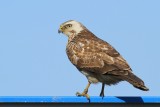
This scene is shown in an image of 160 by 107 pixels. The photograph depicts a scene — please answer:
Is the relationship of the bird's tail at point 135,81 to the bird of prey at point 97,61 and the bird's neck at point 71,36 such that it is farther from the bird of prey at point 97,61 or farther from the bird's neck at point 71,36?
the bird's neck at point 71,36

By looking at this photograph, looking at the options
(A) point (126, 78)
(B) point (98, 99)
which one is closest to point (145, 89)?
(A) point (126, 78)

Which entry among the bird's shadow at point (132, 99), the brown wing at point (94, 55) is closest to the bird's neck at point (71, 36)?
the brown wing at point (94, 55)

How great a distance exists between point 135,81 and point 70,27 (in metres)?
3.66

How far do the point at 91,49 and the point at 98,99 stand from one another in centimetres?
425

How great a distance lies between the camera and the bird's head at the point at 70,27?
402 inches

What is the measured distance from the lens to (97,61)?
8445 millimetres

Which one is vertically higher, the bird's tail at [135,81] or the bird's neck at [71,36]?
the bird's neck at [71,36]

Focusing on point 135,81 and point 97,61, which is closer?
point 135,81

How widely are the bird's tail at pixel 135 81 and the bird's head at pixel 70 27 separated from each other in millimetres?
2928

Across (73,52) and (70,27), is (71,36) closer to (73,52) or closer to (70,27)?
(70,27)

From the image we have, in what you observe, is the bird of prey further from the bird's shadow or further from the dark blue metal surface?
the dark blue metal surface

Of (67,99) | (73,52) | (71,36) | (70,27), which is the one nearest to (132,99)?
(67,99)

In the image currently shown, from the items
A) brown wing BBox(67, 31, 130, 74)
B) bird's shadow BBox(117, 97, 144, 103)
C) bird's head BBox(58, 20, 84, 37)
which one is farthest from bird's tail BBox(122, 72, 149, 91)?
bird's head BBox(58, 20, 84, 37)

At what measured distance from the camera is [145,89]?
6664mm
